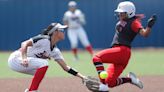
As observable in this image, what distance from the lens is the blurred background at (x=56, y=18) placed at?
80.6 feet

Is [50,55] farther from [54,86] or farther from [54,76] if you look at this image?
[54,76]

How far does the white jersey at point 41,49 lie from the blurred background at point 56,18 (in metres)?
15.9

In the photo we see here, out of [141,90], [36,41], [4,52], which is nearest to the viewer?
[36,41]

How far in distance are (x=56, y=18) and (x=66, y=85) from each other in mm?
13966

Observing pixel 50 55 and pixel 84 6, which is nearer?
pixel 50 55

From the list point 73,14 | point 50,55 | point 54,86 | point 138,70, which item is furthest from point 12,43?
point 50,55

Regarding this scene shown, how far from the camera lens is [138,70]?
1421 cm

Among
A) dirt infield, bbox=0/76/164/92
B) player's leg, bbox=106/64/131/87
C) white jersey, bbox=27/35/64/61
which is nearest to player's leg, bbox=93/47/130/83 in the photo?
player's leg, bbox=106/64/131/87

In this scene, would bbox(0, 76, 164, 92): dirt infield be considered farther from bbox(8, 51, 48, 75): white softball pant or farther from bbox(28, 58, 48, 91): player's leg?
bbox(28, 58, 48, 91): player's leg

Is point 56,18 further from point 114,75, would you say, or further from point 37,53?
point 37,53

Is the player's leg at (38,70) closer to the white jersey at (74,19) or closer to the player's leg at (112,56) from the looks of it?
the player's leg at (112,56)

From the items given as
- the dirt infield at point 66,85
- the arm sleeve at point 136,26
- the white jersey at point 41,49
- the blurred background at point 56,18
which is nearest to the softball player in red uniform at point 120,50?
the arm sleeve at point 136,26

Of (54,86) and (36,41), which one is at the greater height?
(36,41)

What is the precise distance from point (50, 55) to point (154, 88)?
2286mm
